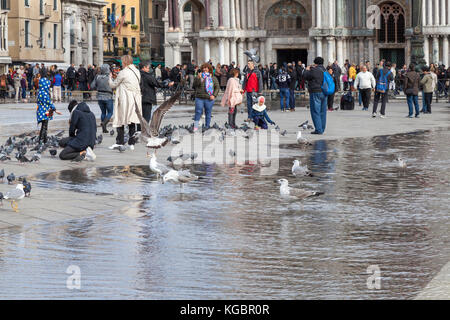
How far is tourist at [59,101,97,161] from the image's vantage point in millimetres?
16672

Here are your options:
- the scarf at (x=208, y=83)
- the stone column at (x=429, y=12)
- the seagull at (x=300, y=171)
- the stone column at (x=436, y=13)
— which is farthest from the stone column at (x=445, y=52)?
the seagull at (x=300, y=171)

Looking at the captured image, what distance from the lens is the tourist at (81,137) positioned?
16672 mm

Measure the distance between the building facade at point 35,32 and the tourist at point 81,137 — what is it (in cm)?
5179

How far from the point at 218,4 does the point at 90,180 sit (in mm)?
46211

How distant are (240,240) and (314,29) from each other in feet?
158

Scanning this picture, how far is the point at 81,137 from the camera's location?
1666 centimetres

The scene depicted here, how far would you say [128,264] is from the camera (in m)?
8.62

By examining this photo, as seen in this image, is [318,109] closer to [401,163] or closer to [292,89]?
[401,163]

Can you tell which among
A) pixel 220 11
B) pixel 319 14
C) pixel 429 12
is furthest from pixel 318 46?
pixel 220 11

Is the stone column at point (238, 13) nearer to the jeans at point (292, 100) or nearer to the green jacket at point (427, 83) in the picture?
the jeans at point (292, 100)

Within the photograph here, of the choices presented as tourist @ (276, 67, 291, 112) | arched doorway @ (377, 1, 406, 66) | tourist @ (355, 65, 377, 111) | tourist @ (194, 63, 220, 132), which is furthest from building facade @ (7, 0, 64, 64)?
tourist @ (194, 63, 220, 132)

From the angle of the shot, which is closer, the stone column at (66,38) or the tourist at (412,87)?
the tourist at (412,87)

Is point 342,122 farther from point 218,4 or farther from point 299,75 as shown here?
point 218,4

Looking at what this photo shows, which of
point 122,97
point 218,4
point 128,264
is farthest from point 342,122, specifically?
point 218,4
